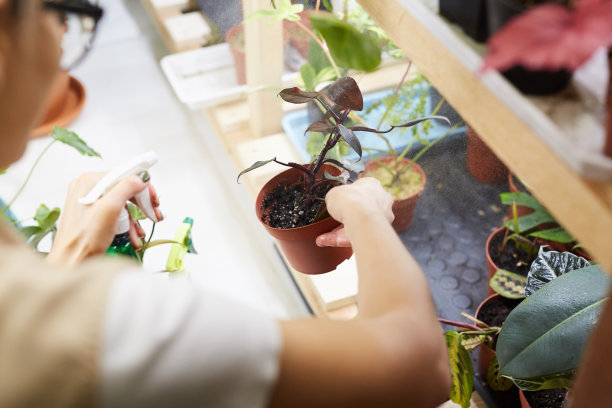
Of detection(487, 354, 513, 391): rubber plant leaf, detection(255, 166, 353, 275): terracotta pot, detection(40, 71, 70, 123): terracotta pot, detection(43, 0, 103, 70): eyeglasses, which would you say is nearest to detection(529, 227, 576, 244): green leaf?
detection(487, 354, 513, 391): rubber plant leaf

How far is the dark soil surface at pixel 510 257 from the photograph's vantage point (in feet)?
4.47

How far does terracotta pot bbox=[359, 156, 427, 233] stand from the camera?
1513mm

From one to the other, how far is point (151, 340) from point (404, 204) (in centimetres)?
112

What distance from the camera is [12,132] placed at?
59 centimetres

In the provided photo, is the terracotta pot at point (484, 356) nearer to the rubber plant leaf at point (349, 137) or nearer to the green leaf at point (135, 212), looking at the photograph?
the rubber plant leaf at point (349, 137)

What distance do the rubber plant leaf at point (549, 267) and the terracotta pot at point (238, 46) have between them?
119 cm

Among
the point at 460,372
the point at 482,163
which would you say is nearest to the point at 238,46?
the point at 482,163

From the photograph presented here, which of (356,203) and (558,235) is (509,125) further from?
(558,235)

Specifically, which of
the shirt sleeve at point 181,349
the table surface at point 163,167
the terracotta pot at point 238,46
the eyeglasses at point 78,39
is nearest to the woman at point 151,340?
the shirt sleeve at point 181,349

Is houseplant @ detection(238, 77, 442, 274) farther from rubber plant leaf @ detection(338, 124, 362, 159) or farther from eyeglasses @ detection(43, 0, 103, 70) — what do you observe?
eyeglasses @ detection(43, 0, 103, 70)

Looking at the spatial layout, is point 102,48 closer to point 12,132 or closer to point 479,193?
point 479,193

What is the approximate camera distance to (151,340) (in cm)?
47

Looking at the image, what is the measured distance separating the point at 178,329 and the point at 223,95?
1477 mm

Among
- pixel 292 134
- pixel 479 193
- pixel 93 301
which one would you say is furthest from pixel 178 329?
pixel 292 134
